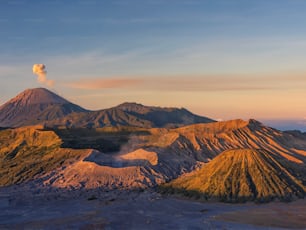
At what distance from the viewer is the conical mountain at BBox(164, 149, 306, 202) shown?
100938 millimetres

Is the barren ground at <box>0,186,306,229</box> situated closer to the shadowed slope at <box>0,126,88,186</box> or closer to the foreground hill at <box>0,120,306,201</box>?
the foreground hill at <box>0,120,306,201</box>

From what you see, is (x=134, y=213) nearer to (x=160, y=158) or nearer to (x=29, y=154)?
(x=160, y=158)

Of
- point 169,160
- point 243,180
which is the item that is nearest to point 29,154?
point 169,160

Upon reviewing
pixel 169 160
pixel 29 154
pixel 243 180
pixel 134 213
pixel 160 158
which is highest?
pixel 160 158

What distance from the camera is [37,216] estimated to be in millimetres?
87125

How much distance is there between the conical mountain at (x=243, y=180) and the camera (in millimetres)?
100938

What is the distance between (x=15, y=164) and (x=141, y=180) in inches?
1760

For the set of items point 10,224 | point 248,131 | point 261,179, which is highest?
point 248,131

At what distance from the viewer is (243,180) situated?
105 m

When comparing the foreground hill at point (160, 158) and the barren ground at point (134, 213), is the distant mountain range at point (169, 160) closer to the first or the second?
the foreground hill at point (160, 158)

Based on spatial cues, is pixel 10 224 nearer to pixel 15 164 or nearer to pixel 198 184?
pixel 198 184

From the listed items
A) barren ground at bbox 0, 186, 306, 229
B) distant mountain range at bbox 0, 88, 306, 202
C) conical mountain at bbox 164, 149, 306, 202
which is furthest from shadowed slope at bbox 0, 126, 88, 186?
conical mountain at bbox 164, 149, 306, 202

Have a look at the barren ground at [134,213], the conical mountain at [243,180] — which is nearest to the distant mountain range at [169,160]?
the conical mountain at [243,180]

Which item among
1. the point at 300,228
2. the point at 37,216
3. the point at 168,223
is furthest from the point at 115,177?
the point at 300,228
